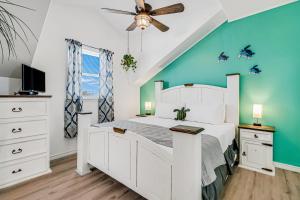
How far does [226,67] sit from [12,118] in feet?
11.9

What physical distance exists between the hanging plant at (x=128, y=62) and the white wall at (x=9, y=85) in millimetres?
2221

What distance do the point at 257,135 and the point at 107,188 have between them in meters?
2.38

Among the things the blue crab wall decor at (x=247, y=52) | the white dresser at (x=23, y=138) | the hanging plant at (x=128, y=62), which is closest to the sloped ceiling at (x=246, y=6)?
the blue crab wall decor at (x=247, y=52)

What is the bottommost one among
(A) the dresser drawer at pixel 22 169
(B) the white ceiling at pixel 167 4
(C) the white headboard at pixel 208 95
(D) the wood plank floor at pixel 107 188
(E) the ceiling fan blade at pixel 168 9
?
(D) the wood plank floor at pixel 107 188

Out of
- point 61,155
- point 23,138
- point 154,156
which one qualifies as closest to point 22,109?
point 23,138

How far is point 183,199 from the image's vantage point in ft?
4.03

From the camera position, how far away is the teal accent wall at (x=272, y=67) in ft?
8.09

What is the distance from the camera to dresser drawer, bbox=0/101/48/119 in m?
2.00

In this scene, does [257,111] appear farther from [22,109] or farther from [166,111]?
[22,109]

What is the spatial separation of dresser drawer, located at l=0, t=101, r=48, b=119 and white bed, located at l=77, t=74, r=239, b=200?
585mm

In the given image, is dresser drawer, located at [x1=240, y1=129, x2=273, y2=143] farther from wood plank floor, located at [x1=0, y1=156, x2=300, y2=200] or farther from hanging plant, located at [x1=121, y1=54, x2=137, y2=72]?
hanging plant, located at [x1=121, y1=54, x2=137, y2=72]

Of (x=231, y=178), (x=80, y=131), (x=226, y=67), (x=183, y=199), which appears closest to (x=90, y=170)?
(x=80, y=131)

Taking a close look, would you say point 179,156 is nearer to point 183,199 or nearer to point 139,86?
point 183,199

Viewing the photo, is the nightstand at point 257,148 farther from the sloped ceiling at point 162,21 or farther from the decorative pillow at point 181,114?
the sloped ceiling at point 162,21
